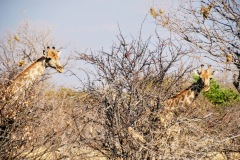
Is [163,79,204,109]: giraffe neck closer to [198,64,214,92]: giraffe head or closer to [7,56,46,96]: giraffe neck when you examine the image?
[198,64,214,92]: giraffe head

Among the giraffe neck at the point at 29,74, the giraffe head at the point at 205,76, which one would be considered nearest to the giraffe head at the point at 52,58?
the giraffe neck at the point at 29,74

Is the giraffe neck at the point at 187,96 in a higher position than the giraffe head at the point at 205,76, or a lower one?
lower

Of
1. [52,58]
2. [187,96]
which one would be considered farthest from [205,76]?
[52,58]

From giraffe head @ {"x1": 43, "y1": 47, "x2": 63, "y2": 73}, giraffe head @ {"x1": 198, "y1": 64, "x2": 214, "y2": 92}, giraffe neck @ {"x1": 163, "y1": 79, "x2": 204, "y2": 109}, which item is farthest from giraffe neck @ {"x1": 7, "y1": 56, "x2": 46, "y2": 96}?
giraffe head @ {"x1": 198, "y1": 64, "x2": 214, "y2": 92}

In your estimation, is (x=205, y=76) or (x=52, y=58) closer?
(x=205, y=76)

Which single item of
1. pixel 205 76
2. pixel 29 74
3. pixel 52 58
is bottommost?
pixel 205 76

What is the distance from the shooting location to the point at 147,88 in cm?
526

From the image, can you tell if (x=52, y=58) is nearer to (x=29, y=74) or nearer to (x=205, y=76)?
(x=29, y=74)

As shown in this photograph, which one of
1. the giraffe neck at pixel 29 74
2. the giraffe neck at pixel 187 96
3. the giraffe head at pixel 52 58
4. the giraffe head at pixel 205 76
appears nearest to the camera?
the giraffe neck at pixel 187 96

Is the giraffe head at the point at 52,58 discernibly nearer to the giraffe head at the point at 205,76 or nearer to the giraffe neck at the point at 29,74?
the giraffe neck at the point at 29,74

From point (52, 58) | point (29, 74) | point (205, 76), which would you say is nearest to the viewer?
point (29, 74)

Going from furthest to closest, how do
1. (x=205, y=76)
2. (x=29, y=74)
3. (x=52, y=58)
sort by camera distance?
(x=52, y=58), (x=205, y=76), (x=29, y=74)

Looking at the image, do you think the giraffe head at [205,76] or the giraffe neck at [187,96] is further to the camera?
the giraffe head at [205,76]

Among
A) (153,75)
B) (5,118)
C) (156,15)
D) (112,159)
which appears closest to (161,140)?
(112,159)
